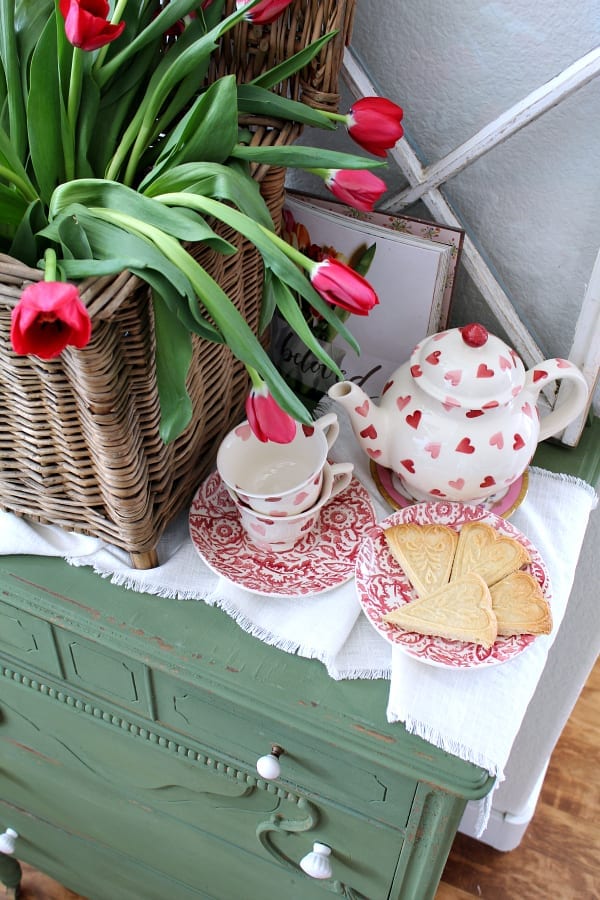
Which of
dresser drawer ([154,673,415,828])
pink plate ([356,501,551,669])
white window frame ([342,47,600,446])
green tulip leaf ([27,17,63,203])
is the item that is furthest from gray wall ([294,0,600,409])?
dresser drawer ([154,673,415,828])

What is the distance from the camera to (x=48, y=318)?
0.47 meters

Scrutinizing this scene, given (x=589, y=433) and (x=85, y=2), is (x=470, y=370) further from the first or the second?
(x=85, y=2)

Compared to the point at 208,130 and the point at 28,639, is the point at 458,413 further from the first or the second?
the point at 28,639

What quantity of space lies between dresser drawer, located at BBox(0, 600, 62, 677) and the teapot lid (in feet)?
1.44

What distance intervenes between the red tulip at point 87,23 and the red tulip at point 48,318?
16 centimetres

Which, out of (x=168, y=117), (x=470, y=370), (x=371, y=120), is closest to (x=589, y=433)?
(x=470, y=370)

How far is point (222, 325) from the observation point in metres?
0.56

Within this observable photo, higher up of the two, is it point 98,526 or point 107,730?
point 98,526

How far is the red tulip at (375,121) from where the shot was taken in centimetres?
67

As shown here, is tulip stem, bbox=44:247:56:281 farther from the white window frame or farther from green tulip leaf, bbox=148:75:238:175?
the white window frame

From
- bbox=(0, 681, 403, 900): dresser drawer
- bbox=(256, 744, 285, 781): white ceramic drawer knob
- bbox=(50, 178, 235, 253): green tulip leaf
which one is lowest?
bbox=(0, 681, 403, 900): dresser drawer

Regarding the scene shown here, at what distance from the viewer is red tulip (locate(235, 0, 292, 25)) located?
613 millimetres

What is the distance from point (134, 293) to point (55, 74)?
0.17 metres

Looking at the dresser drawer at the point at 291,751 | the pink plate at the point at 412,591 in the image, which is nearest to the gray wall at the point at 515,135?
the pink plate at the point at 412,591
